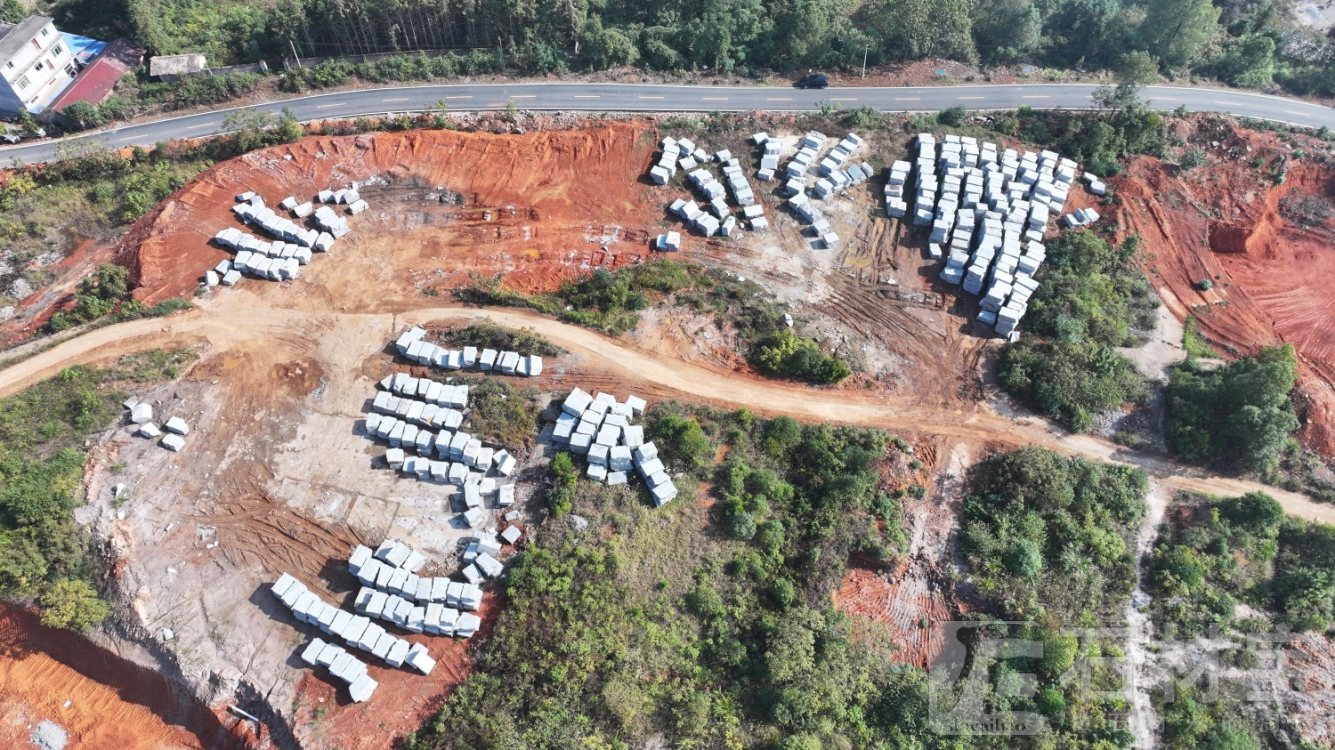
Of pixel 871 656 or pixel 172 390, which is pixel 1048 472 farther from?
pixel 172 390

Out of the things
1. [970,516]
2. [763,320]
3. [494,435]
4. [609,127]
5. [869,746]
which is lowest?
[869,746]

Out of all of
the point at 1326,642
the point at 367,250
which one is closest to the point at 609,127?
the point at 367,250

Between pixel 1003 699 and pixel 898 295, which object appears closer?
pixel 1003 699

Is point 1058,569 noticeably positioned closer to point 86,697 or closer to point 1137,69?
point 1137,69

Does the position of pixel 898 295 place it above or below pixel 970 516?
above

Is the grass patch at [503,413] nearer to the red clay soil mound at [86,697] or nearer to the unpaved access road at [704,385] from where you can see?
the unpaved access road at [704,385]

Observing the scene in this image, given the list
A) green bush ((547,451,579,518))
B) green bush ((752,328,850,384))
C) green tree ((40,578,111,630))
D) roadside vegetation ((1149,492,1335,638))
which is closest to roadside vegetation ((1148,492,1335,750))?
roadside vegetation ((1149,492,1335,638))

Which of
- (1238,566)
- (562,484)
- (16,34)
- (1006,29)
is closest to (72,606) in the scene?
(562,484)

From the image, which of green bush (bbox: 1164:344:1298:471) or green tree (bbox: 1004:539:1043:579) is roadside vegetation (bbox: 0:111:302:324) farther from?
green bush (bbox: 1164:344:1298:471)
